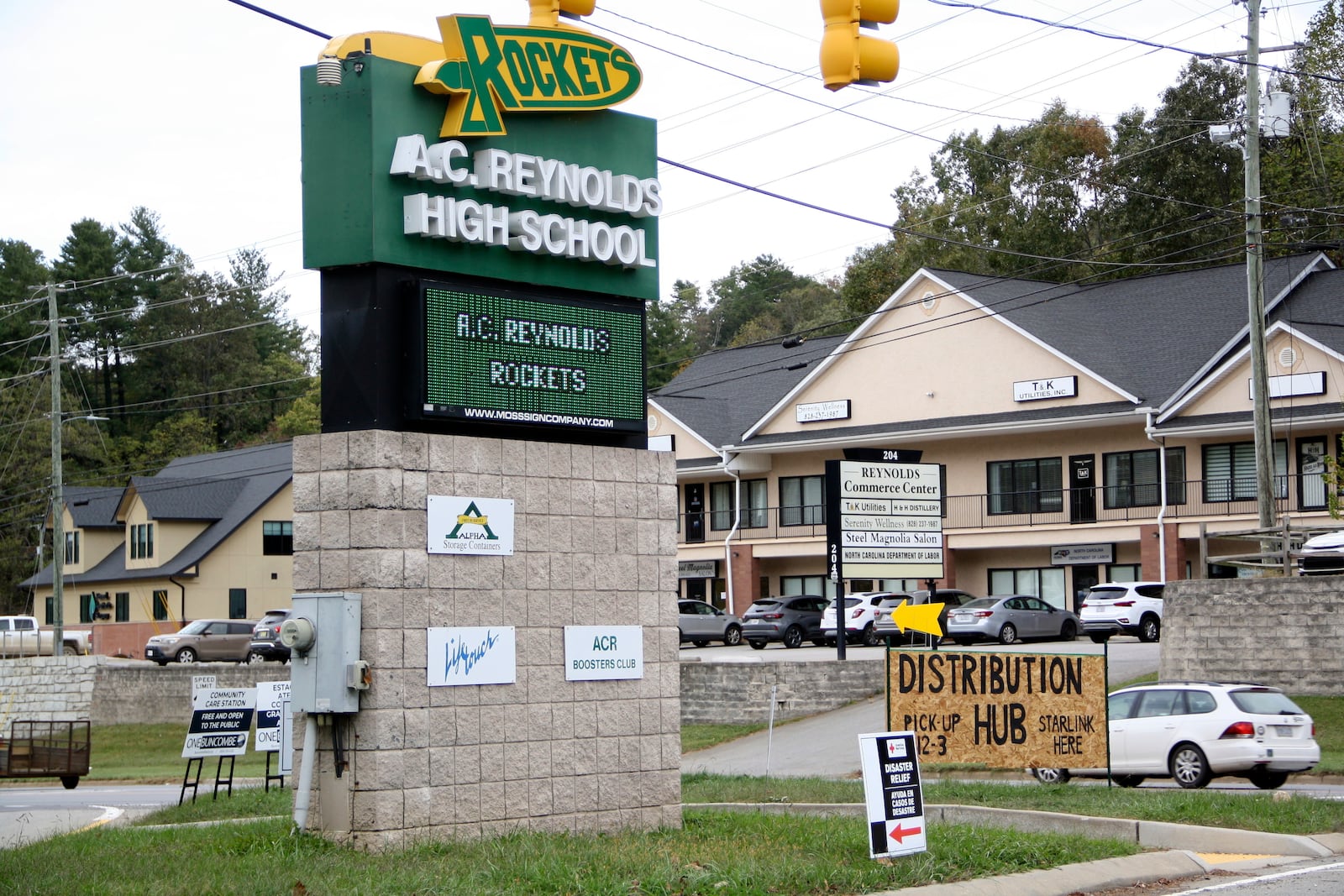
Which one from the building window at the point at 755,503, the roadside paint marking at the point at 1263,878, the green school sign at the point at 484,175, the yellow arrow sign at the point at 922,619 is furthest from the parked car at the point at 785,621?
the roadside paint marking at the point at 1263,878

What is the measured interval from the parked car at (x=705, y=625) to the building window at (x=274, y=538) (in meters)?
23.1

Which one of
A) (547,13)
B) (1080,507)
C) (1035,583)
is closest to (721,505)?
(1035,583)

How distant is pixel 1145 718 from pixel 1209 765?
1049 mm

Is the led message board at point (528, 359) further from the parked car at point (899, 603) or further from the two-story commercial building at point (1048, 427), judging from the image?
the two-story commercial building at point (1048, 427)

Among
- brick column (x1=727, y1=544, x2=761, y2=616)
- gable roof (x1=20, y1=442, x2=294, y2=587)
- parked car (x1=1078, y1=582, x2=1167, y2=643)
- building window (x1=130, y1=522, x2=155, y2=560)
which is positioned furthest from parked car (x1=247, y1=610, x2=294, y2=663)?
parked car (x1=1078, y1=582, x2=1167, y2=643)

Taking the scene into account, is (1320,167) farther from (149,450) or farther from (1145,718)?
(149,450)

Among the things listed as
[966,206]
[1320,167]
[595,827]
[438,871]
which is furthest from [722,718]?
[966,206]

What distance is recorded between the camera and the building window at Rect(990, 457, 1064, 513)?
49.2m

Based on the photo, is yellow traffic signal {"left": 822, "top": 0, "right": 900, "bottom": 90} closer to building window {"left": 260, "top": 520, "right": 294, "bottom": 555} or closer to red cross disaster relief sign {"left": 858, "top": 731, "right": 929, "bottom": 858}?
red cross disaster relief sign {"left": 858, "top": 731, "right": 929, "bottom": 858}

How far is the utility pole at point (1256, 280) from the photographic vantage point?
107 feet

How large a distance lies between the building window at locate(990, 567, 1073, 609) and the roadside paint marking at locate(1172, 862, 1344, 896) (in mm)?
36332

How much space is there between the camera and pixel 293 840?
11773mm

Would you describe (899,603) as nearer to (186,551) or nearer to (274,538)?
(274,538)

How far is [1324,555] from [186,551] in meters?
45.8
